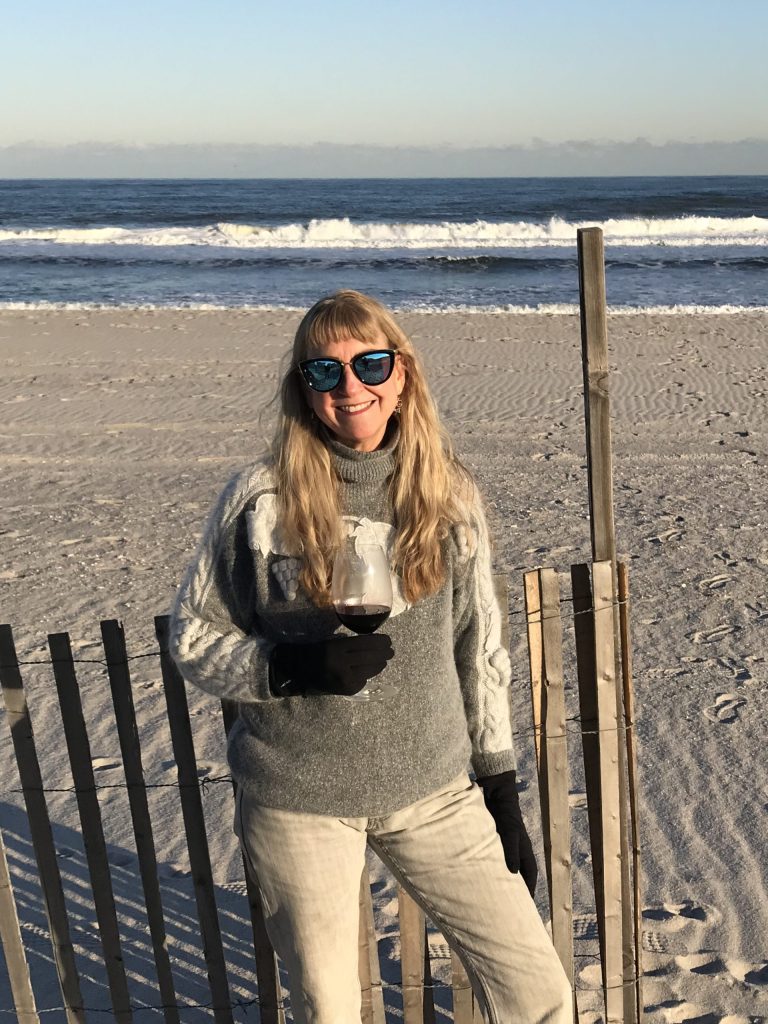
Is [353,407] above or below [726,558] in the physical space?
above

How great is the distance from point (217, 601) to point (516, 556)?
5.15m

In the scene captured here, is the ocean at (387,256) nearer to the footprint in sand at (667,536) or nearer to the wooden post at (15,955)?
the footprint in sand at (667,536)

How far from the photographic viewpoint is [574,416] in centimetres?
1145

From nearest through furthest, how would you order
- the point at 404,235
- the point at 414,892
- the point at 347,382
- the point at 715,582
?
the point at 347,382 → the point at 414,892 → the point at 715,582 → the point at 404,235

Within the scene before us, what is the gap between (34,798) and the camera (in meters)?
2.91

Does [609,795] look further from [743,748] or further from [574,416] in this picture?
[574,416]

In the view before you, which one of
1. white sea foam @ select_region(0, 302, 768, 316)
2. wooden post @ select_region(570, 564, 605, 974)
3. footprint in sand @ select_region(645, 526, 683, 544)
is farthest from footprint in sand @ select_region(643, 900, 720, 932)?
white sea foam @ select_region(0, 302, 768, 316)

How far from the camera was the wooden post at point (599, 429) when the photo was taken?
8.59ft

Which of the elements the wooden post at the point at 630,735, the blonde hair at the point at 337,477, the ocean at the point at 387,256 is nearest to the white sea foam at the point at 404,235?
the ocean at the point at 387,256

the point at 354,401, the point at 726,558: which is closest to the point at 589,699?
the point at 354,401

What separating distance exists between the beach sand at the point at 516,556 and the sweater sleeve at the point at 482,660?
670mm

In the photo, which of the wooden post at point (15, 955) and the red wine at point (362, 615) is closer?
the red wine at point (362, 615)

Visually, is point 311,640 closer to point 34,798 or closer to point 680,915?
point 34,798

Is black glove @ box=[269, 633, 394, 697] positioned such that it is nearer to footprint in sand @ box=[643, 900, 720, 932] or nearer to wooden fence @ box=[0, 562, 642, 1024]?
wooden fence @ box=[0, 562, 642, 1024]
